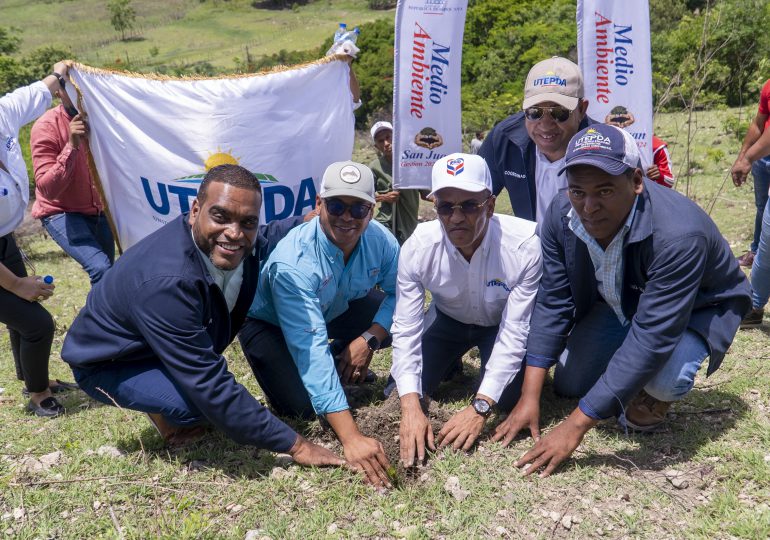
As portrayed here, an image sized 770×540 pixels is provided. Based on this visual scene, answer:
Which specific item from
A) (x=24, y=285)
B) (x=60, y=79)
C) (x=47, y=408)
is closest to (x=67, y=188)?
(x=60, y=79)

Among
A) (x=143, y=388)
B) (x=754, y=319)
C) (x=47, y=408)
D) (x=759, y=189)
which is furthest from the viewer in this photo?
(x=759, y=189)

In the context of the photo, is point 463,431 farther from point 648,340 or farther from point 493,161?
point 493,161

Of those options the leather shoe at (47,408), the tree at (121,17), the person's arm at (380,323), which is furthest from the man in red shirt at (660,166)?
the tree at (121,17)

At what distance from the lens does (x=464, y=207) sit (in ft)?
11.4

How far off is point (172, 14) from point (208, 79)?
76.5m

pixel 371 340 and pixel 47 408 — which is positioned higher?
pixel 371 340

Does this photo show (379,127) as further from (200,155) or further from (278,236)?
(278,236)

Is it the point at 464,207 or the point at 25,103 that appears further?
the point at 25,103

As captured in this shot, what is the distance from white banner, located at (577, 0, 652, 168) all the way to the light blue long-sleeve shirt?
2010mm

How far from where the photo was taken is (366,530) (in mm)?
3043

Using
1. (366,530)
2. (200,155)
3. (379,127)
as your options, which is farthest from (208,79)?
(366,530)

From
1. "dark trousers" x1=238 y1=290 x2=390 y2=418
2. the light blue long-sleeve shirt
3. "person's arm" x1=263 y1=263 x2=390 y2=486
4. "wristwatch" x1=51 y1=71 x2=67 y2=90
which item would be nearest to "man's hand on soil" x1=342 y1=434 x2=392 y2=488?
"person's arm" x1=263 y1=263 x2=390 y2=486

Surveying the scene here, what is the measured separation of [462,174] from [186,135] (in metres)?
2.47

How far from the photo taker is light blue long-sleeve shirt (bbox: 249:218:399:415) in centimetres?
357
